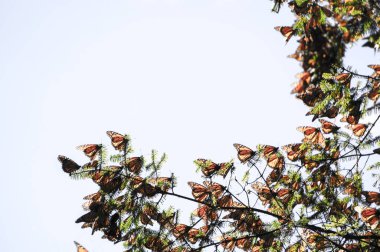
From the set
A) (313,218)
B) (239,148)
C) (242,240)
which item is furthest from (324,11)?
(242,240)

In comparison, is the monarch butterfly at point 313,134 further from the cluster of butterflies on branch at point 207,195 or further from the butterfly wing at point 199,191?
the butterfly wing at point 199,191

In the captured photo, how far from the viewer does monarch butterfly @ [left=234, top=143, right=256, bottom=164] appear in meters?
3.32

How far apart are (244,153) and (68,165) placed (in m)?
1.81

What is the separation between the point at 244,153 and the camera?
3.32 meters

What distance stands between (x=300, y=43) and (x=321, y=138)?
3.73 ft

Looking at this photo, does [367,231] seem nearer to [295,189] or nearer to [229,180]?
[295,189]

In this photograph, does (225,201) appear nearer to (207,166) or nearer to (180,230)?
(207,166)

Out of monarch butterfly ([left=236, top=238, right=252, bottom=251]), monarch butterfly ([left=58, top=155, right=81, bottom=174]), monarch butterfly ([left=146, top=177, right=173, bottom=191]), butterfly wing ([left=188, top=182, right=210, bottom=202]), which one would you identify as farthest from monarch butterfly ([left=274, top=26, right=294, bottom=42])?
monarch butterfly ([left=58, top=155, right=81, bottom=174])

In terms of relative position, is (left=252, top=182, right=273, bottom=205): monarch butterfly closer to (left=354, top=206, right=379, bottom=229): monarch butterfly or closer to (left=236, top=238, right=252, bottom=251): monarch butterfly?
(left=236, top=238, right=252, bottom=251): monarch butterfly

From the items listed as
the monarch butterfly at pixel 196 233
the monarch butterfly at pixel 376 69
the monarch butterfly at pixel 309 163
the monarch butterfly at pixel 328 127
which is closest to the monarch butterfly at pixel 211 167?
the monarch butterfly at pixel 196 233

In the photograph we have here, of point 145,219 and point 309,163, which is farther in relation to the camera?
point 309,163

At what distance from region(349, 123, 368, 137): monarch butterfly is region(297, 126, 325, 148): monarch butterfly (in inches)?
14.1

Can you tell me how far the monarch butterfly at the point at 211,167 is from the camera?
3182 mm

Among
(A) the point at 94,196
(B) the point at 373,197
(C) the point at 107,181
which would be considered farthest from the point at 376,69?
(A) the point at 94,196
